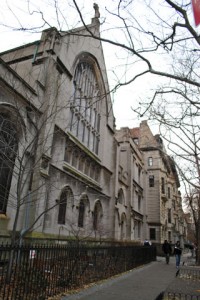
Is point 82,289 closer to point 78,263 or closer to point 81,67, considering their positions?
point 78,263

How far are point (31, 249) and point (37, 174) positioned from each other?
22.0 ft

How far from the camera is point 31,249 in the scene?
23.0 ft

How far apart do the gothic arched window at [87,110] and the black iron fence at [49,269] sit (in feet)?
32.4

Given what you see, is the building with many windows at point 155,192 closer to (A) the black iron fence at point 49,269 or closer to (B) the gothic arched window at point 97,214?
(B) the gothic arched window at point 97,214

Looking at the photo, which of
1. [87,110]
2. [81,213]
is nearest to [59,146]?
[81,213]

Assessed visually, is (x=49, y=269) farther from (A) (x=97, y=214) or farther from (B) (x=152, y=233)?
(B) (x=152, y=233)

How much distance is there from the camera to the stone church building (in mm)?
11438

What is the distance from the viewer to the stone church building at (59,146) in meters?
11.4

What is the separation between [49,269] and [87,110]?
16.1 metres

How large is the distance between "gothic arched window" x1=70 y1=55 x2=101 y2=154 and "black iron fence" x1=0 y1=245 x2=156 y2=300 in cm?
987

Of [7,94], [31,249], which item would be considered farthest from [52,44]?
[31,249]

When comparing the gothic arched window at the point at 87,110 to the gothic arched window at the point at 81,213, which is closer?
the gothic arched window at the point at 81,213

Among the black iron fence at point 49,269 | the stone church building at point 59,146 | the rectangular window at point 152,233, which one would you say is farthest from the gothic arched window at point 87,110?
the rectangular window at point 152,233

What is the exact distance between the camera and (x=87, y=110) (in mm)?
22359
